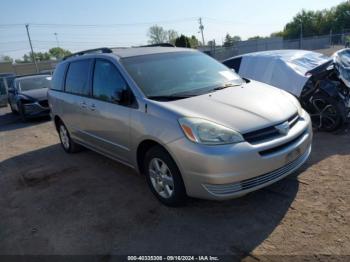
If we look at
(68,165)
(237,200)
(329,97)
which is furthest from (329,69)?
(68,165)

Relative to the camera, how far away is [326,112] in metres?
5.77

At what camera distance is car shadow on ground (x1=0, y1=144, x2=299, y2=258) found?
3.11 meters

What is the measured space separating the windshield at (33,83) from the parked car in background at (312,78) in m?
7.84

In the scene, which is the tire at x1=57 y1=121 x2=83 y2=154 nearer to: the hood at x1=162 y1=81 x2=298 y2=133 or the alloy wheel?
the alloy wheel

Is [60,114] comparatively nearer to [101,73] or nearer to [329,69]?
[101,73]

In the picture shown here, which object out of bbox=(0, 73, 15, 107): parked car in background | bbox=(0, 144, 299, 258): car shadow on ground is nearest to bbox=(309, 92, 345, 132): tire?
bbox=(0, 144, 299, 258): car shadow on ground

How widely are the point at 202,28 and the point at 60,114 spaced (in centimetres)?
6135

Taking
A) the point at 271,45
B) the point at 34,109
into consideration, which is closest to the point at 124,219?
the point at 34,109

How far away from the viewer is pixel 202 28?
6388cm

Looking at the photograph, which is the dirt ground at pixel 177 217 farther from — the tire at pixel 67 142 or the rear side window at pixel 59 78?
the rear side window at pixel 59 78

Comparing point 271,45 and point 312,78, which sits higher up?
point 312,78

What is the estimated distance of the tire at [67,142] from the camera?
250 inches

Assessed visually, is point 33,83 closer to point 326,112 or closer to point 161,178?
point 161,178

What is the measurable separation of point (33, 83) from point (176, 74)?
9.34 m
